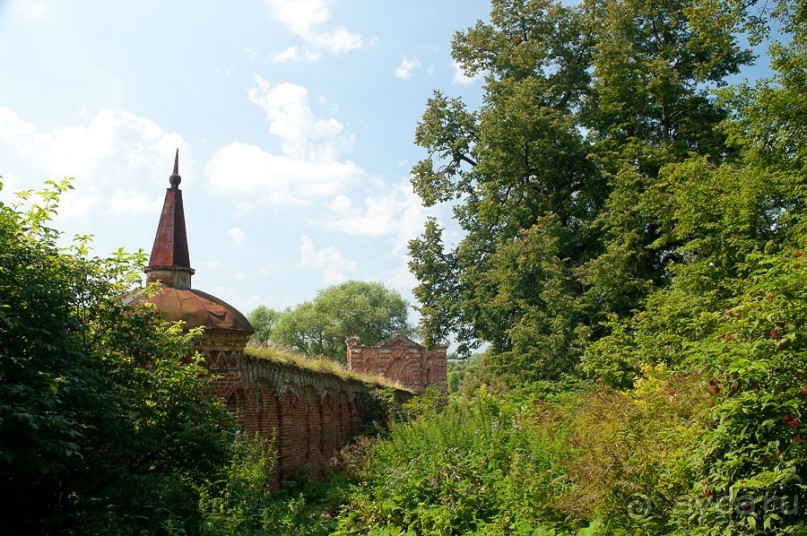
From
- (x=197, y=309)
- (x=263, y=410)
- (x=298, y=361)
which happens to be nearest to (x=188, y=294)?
(x=197, y=309)

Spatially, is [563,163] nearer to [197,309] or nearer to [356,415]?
[356,415]

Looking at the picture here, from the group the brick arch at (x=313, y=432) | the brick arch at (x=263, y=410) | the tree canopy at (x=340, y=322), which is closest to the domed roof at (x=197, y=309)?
the brick arch at (x=263, y=410)

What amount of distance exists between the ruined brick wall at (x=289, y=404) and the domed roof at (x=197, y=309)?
7.7 inches

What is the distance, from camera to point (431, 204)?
A: 23.3m

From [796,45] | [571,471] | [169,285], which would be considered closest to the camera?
[571,471]

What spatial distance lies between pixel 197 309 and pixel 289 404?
17.6ft

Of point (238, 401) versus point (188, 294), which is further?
point (238, 401)

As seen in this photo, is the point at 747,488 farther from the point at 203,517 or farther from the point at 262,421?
the point at 262,421

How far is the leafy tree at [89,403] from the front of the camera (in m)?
4.70

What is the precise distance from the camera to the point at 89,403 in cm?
511

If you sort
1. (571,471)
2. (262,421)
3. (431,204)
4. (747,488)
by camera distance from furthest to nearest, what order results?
(431,204)
(262,421)
(571,471)
(747,488)

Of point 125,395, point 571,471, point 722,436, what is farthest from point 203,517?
point 722,436

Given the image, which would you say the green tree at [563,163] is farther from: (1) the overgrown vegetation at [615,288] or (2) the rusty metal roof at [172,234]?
(2) the rusty metal roof at [172,234]

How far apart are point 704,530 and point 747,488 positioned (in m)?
0.70
